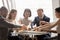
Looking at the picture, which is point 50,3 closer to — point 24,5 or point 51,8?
point 51,8

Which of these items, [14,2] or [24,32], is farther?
[14,2]

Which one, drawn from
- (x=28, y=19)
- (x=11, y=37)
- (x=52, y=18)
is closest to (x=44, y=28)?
(x=11, y=37)

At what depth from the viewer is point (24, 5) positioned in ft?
14.0

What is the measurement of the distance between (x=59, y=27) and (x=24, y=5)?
2.09 meters

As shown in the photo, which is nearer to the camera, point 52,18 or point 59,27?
point 59,27

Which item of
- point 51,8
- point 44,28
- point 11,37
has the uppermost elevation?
point 51,8

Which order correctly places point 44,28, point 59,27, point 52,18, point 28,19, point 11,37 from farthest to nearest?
point 52,18, point 28,19, point 11,37, point 44,28, point 59,27

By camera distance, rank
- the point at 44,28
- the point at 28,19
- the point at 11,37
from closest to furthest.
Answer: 1. the point at 44,28
2. the point at 11,37
3. the point at 28,19

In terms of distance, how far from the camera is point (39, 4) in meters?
4.29

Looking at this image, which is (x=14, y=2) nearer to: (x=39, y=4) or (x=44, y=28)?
(x=39, y=4)

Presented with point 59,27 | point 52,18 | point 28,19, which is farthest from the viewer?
point 52,18

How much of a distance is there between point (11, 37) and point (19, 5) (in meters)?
1.42

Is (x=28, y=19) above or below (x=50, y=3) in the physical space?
below

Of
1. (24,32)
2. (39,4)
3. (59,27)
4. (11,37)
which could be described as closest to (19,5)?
(39,4)
